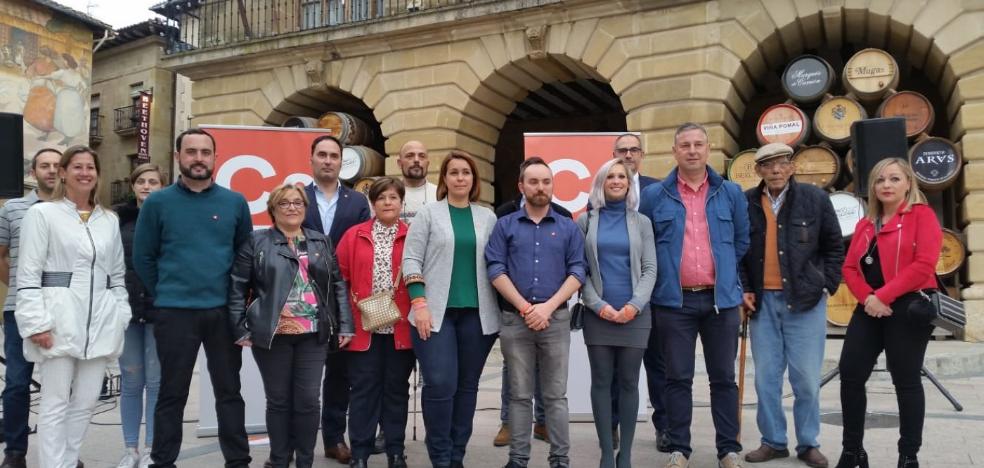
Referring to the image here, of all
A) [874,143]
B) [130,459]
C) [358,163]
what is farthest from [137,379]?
[358,163]

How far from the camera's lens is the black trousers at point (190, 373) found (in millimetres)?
4004

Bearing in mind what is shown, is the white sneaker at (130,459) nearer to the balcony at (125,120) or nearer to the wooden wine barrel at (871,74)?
the wooden wine barrel at (871,74)

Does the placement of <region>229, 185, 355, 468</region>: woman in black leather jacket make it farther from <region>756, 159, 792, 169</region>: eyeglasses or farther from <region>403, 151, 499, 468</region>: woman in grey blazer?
<region>756, 159, 792, 169</region>: eyeglasses

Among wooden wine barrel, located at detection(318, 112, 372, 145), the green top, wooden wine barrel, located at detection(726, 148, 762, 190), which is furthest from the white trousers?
wooden wine barrel, located at detection(318, 112, 372, 145)

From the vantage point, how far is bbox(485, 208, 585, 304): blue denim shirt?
425 cm

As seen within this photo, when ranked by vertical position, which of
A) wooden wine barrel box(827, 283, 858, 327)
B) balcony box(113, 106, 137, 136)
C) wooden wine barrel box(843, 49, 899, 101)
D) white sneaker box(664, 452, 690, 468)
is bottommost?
white sneaker box(664, 452, 690, 468)

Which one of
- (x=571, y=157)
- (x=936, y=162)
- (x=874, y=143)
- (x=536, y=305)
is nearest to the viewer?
(x=536, y=305)

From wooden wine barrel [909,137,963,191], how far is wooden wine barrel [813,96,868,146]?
0.92m

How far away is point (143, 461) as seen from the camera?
4617 mm

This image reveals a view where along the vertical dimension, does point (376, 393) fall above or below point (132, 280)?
below

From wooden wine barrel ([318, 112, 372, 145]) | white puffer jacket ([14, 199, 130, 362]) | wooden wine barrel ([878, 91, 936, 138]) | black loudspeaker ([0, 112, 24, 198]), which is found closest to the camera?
white puffer jacket ([14, 199, 130, 362])

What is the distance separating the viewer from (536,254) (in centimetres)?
428

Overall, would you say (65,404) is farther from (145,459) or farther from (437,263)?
(437,263)

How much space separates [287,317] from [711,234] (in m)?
2.47
